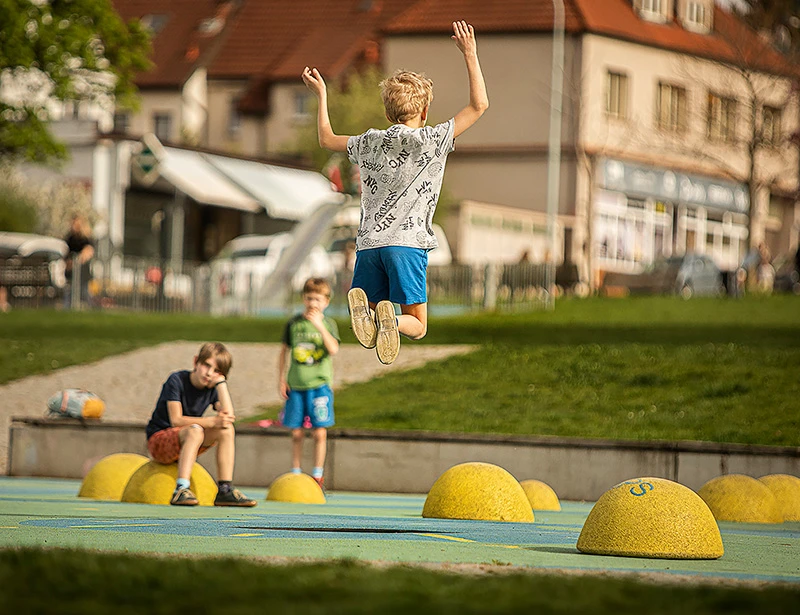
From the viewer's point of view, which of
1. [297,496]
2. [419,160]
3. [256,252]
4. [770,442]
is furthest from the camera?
[256,252]

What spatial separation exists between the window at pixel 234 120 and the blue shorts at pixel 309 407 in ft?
173

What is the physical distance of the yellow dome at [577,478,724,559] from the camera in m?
7.75

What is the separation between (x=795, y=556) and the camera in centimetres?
813

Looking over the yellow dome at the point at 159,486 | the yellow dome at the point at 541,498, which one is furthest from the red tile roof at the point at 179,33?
the yellow dome at the point at 159,486

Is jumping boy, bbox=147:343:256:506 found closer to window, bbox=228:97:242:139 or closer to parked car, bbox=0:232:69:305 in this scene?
parked car, bbox=0:232:69:305

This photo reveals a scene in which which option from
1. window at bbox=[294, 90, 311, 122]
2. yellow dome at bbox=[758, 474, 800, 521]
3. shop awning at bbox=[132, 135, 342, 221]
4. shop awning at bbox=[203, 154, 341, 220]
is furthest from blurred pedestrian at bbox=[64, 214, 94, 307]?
window at bbox=[294, 90, 311, 122]

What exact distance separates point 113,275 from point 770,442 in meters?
20.3

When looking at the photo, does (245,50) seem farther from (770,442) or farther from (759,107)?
(770,442)

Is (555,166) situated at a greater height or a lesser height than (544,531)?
greater

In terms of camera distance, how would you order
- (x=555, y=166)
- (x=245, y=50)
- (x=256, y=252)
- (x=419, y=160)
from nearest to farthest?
(x=419, y=160) → (x=256, y=252) → (x=555, y=166) → (x=245, y=50)

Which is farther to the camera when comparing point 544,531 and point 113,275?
point 113,275

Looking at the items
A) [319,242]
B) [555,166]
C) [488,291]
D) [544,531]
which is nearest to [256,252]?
[319,242]

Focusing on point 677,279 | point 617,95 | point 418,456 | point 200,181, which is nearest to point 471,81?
point 418,456

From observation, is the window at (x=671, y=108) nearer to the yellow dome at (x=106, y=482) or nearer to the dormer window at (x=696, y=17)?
the dormer window at (x=696, y=17)
